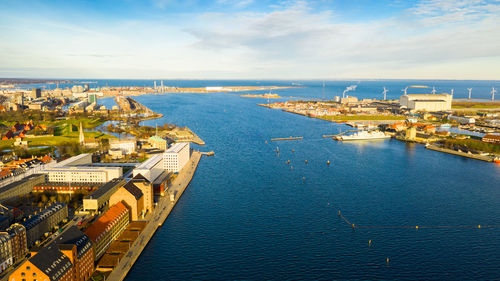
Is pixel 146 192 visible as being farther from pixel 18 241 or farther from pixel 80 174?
pixel 80 174

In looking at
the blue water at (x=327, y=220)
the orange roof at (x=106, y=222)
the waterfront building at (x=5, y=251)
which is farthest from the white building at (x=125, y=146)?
the waterfront building at (x=5, y=251)

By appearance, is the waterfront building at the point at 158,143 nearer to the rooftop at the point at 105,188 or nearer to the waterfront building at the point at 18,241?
the rooftop at the point at 105,188

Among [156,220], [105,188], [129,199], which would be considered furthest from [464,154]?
[105,188]

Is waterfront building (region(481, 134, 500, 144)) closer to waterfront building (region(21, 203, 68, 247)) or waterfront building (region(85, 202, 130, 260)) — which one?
waterfront building (region(85, 202, 130, 260))

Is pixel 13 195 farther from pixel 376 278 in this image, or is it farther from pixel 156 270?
pixel 376 278

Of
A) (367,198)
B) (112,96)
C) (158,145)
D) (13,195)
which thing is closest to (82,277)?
(13,195)

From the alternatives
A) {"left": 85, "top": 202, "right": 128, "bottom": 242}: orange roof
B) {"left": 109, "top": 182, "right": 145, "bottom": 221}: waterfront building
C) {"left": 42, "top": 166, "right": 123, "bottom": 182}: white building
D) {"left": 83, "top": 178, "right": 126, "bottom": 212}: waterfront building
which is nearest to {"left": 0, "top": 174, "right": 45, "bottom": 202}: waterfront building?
{"left": 42, "top": 166, "right": 123, "bottom": 182}: white building
